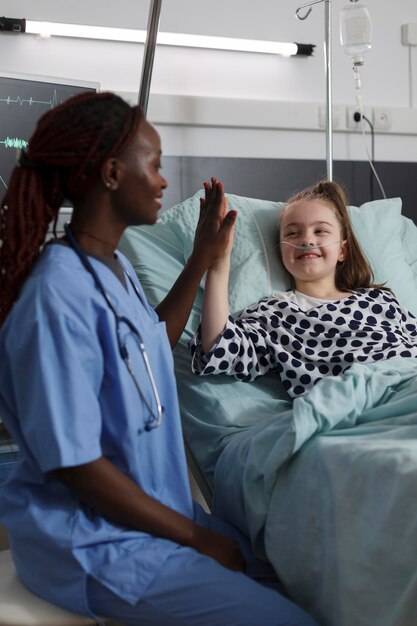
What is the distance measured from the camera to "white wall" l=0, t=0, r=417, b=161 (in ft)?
10.2

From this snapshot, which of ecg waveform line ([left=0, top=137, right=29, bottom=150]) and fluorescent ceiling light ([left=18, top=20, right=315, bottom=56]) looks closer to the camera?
ecg waveform line ([left=0, top=137, right=29, bottom=150])

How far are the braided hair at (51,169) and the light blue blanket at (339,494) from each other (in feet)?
1.81

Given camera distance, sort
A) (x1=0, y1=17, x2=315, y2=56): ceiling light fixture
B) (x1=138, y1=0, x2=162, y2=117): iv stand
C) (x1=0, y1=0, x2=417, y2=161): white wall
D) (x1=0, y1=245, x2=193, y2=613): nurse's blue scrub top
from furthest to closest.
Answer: (x1=0, y1=0, x2=417, y2=161): white wall
(x1=0, y1=17, x2=315, y2=56): ceiling light fixture
(x1=138, y1=0, x2=162, y2=117): iv stand
(x1=0, y1=245, x2=193, y2=613): nurse's blue scrub top

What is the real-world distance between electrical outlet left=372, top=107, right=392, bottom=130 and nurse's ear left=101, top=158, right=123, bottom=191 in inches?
97.4

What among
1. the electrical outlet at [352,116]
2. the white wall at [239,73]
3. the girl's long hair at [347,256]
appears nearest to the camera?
the girl's long hair at [347,256]

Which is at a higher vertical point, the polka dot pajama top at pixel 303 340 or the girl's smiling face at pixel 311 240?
the girl's smiling face at pixel 311 240

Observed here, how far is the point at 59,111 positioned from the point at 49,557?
683mm

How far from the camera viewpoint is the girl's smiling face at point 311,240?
6.89ft

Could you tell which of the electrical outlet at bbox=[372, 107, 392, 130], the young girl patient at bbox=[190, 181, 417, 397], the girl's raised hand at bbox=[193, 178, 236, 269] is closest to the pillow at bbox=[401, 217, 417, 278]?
the young girl patient at bbox=[190, 181, 417, 397]

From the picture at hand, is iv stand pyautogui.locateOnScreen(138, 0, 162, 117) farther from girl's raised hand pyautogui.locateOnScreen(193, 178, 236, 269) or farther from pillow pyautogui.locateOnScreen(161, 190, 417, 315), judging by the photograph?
girl's raised hand pyautogui.locateOnScreen(193, 178, 236, 269)

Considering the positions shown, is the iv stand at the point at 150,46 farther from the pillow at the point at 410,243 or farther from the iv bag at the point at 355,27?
the pillow at the point at 410,243

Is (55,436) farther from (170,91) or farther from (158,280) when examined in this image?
(170,91)

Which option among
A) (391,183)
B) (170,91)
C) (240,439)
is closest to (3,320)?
(240,439)

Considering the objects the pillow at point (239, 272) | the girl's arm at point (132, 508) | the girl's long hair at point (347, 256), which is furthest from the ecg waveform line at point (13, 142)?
the girl's arm at point (132, 508)
